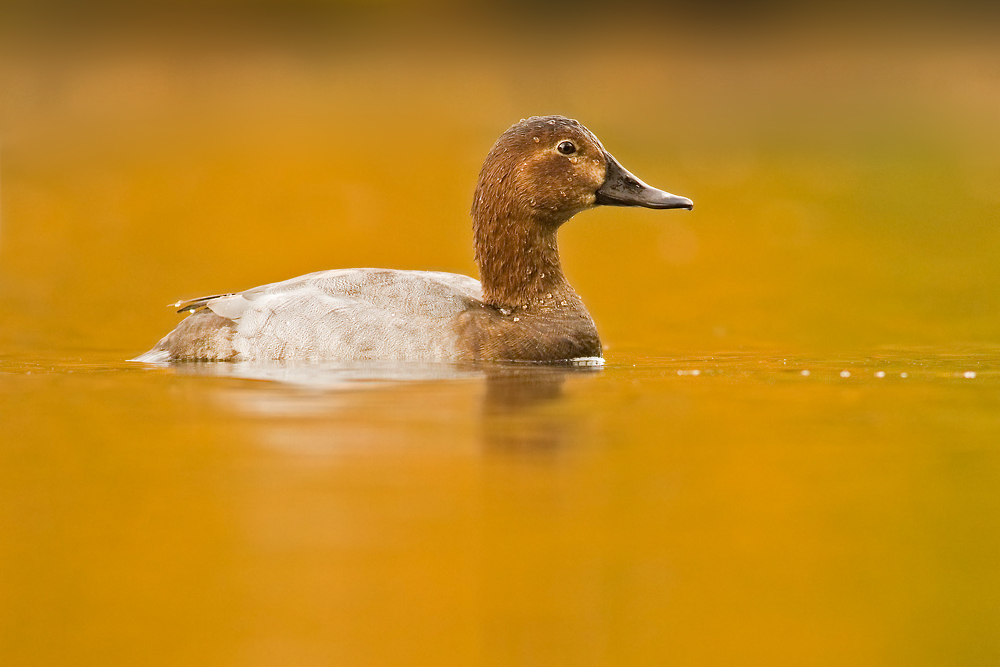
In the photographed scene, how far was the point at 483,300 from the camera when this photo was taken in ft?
31.7

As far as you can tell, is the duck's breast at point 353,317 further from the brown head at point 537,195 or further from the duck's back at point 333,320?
the brown head at point 537,195

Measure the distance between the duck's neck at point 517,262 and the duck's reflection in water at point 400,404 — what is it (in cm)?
82

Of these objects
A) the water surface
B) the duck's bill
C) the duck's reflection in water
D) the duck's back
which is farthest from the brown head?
the water surface

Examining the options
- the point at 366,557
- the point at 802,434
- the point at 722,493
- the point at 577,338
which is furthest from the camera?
the point at 577,338

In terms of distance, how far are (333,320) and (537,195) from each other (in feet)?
5.43

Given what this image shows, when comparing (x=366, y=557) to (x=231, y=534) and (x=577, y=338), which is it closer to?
(x=231, y=534)

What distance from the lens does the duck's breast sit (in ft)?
29.3

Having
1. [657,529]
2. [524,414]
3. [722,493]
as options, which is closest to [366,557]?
[657,529]

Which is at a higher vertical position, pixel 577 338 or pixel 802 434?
pixel 577 338

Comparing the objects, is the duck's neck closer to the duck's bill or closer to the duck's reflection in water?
the duck's bill

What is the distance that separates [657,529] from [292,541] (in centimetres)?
124

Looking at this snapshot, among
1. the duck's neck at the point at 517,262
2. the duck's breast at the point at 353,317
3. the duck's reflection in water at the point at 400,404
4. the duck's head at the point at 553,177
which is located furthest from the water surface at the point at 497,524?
the duck's head at the point at 553,177

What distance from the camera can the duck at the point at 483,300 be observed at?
354 inches

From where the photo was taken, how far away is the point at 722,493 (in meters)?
5.30
